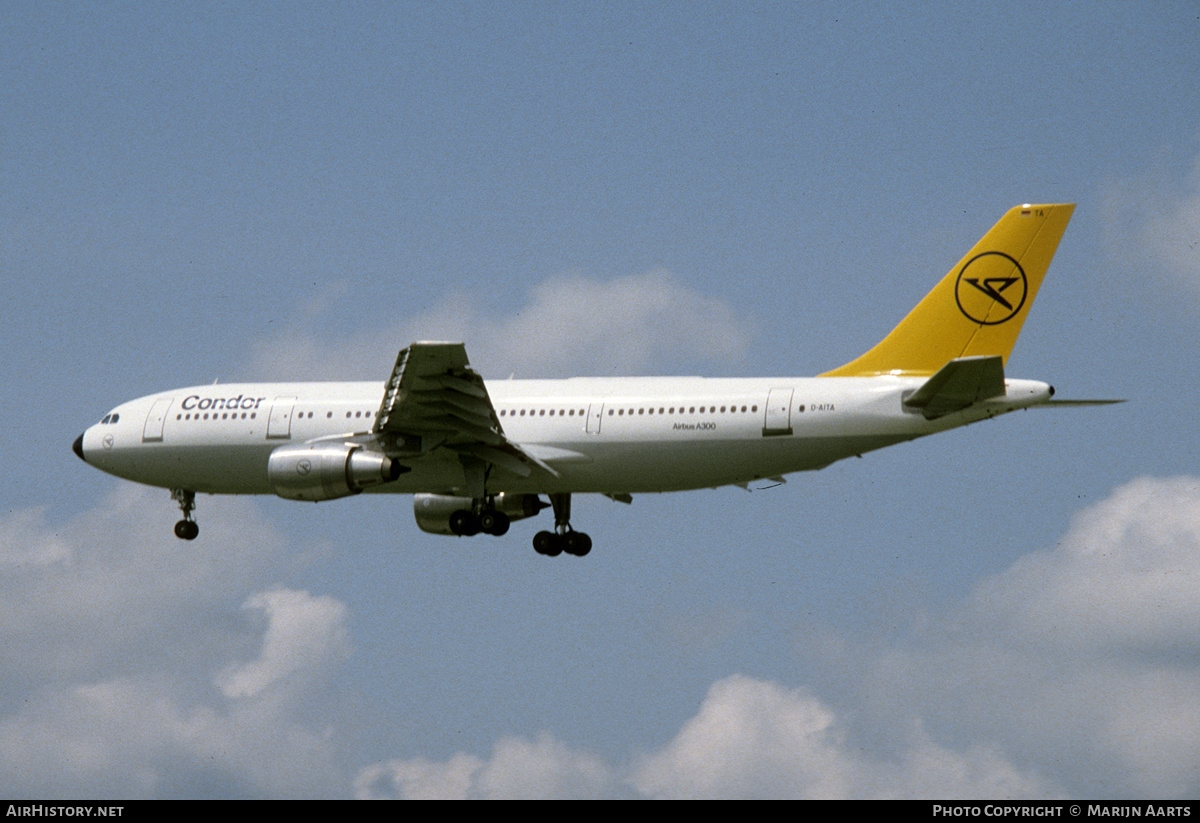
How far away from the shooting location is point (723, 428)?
3709 cm

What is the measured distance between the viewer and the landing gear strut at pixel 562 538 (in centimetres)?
4288

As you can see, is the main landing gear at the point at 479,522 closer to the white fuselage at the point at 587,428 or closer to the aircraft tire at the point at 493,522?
the aircraft tire at the point at 493,522

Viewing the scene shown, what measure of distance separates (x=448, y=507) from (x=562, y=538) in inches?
129

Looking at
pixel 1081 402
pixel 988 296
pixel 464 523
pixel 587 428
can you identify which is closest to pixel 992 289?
pixel 988 296

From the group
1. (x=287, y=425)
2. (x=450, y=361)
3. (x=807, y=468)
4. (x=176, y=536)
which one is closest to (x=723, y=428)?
(x=807, y=468)

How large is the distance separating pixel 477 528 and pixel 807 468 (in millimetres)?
8428

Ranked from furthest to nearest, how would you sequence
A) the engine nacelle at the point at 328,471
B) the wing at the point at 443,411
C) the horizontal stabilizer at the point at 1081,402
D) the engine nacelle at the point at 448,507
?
the engine nacelle at the point at 448,507
the engine nacelle at the point at 328,471
the wing at the point at 443,411
the horizontal stabilizer at the point at 1081,402

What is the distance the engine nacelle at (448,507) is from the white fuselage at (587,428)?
9.55 feet

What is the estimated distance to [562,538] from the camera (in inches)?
1694

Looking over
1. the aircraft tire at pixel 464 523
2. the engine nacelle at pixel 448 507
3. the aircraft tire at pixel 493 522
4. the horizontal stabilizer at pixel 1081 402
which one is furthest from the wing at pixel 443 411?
the horizontal stabilizer at pixel 1081 402

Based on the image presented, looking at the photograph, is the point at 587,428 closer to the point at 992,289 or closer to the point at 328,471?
the point at 328,471

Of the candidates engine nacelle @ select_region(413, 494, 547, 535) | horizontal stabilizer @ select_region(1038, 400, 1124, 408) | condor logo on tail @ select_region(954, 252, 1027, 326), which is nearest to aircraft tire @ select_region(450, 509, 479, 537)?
engine nacelle @ select_region(413, 494, 547, 535)

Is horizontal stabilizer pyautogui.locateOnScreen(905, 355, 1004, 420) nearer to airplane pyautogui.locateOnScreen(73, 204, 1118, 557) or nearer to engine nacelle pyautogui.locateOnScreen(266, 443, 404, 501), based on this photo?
airplane pyautogui.locateOnScreen(73, 204, 1118, 557)

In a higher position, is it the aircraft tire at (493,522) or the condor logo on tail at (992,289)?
the condor logo on tail at (992,289)
